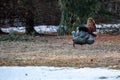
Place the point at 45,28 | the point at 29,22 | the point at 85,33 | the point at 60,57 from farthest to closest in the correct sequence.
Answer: the point at 45,28 < the point at 29,22 < the point at 85,33 < the point at 60,57

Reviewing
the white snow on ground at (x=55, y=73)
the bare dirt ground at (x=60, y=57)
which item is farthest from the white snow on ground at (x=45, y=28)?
the white snow on ground at (x=55, y=73)

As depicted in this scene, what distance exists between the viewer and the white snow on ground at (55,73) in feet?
35.3

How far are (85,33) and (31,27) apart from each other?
32.6ft

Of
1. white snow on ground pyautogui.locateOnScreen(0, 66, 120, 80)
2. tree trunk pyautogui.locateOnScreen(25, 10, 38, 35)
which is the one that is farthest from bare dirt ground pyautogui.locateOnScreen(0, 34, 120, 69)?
tree trunk pyautogui.locateOnScreen(25, 10, 38, 35)

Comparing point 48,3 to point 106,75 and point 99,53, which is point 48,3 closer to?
point 99,53

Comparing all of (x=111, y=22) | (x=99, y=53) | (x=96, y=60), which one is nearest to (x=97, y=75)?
(x=96, y=60)

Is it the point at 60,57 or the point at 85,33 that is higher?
the point at 85,33

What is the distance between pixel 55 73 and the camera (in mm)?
11453

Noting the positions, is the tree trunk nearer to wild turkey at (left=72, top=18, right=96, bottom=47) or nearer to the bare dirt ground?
the bare dirt ground

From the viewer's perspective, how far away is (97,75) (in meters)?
11.0

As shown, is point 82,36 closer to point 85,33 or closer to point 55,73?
point 85,33

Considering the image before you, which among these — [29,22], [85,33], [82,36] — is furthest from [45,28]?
[85,33]

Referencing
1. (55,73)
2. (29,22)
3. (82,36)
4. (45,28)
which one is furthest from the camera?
(45,28)

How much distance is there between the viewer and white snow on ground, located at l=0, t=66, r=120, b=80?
10766 mm
